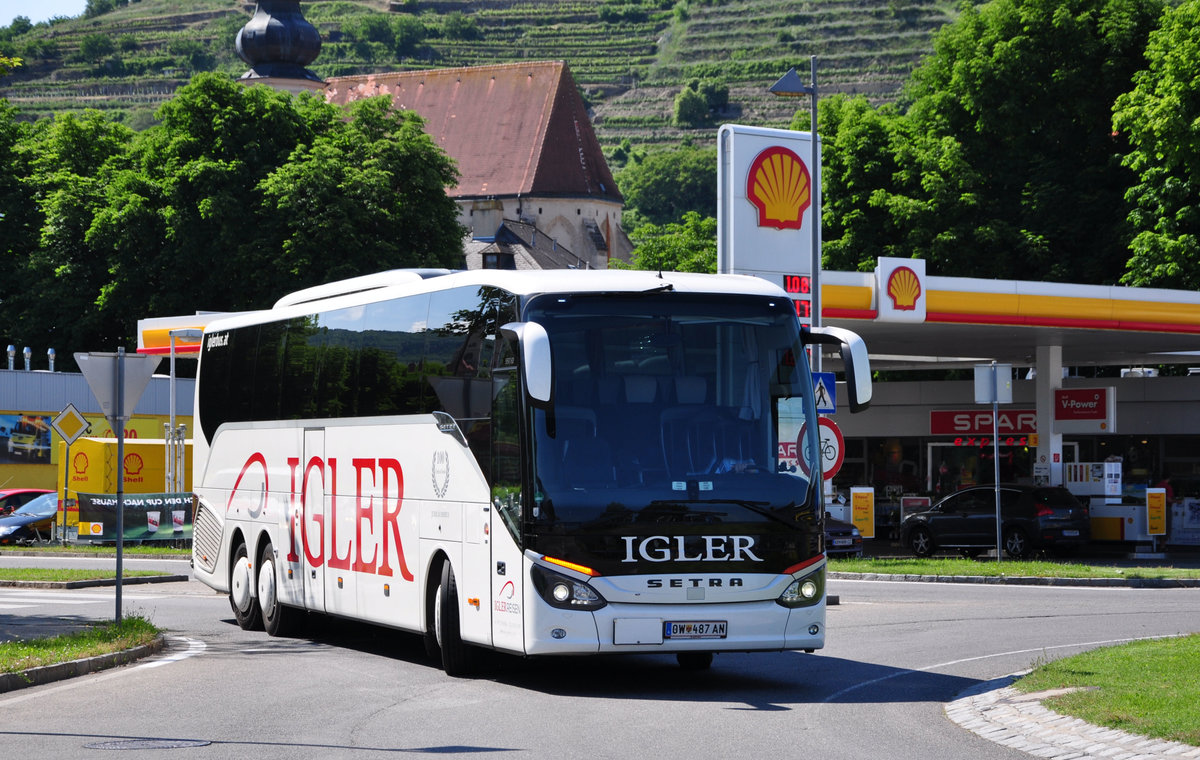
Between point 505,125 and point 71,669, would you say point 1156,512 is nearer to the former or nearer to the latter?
point 71,669

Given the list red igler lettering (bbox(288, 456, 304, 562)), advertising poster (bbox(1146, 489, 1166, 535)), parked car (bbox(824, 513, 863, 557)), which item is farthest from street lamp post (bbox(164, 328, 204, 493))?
advertising poster (bbox(1146, 489, 1166, 535))

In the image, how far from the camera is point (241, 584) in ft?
60.2

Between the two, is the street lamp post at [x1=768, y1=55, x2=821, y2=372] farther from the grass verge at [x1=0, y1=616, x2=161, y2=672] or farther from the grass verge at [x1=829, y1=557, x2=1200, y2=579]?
the grass verge at [x1=0, y1=616, x2=161, y2=672]

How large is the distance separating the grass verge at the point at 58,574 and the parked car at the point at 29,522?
12302 millimetres

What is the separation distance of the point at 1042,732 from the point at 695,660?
15.3ft

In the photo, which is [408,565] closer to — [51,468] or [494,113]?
[51,468]

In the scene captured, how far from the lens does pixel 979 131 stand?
47.8m

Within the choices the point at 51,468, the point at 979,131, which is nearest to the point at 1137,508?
the point at 979,131

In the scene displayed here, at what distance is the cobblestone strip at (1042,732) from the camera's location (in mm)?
8962

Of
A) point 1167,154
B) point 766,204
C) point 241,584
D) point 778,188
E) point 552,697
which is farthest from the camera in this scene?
point 1167,154

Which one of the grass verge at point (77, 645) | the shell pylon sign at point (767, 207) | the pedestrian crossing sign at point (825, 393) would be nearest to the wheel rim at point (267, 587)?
the grass verge at point (77, 645)

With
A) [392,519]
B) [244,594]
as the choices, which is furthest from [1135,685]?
[244,594]

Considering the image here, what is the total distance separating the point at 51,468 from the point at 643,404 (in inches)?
1574

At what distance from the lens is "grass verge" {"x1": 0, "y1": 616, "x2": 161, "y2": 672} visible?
13688 mm
